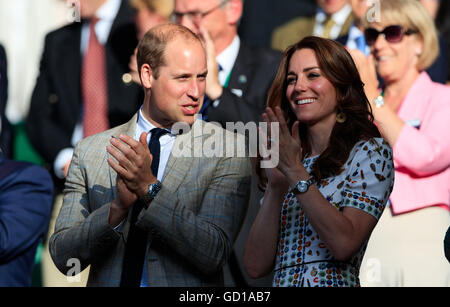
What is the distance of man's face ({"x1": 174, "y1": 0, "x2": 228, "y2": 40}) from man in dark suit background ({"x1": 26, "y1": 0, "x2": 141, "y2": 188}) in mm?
503

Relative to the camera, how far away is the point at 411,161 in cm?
425

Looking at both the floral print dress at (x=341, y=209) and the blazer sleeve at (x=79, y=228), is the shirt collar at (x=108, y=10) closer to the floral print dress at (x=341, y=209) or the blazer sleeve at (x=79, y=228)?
the blazer sleeve at (x=79, y=228)

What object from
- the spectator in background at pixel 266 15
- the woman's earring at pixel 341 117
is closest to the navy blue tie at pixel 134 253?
the woman's earring at pixel 341 117

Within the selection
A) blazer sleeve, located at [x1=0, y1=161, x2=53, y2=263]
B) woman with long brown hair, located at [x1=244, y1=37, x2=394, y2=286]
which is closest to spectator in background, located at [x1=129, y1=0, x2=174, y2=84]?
blazer sleeve, located at [x1=0, y1=161, x2=53, y2=263]

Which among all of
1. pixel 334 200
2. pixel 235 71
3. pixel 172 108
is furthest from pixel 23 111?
pixel 334 200

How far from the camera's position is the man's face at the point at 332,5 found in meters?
4.95

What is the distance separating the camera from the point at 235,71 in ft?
15.4

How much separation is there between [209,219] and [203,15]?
68.3 inches

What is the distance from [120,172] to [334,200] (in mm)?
845

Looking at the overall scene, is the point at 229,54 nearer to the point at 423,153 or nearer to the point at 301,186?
the point at 423,153

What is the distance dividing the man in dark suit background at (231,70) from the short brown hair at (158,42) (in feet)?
2.38

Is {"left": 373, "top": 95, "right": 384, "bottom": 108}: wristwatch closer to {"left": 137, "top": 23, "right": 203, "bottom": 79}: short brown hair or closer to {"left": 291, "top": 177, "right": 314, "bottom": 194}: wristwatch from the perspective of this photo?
{"left": 137, "top": 23, "right": 203, "bottom": 79}: short brown hair

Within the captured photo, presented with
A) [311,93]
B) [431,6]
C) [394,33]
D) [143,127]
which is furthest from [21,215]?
[431,6]
